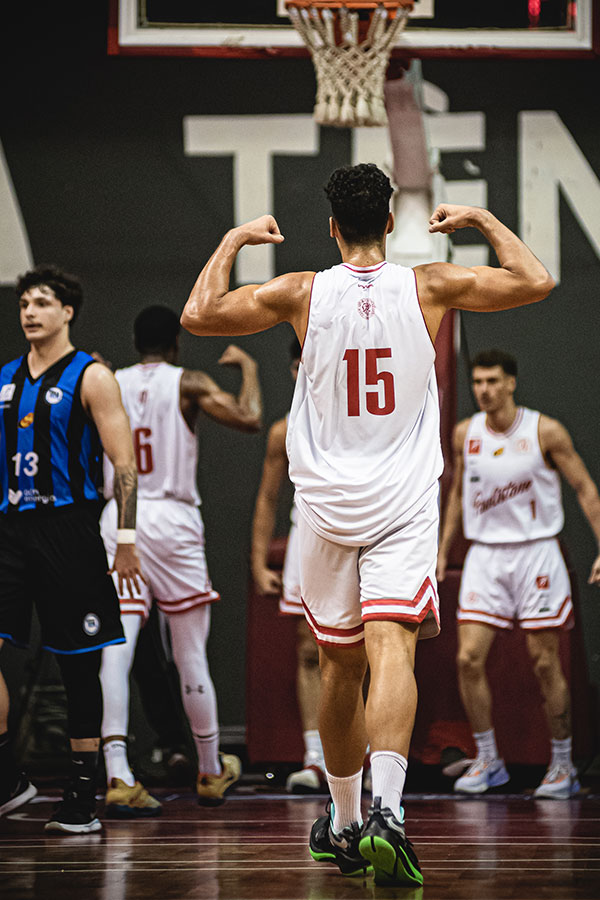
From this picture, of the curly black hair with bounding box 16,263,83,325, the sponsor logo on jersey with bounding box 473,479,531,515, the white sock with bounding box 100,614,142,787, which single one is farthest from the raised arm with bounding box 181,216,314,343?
the sponsor logo on jersey with bounding box 473,479,531,515

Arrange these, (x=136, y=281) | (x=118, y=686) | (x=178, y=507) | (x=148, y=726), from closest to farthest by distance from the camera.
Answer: (x=118, y=686) → (x=178, y=507) → (x=148, y=726) → (x=136, y=281)

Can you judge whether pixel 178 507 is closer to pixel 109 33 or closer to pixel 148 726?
pixel 148 726

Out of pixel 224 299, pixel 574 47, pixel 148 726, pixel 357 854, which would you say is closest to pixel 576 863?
pixel 357 854

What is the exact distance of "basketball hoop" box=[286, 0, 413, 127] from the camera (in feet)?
19.7

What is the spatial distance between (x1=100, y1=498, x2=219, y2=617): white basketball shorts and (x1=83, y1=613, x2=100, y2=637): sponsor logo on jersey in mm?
1041

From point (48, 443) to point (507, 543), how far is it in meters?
2.63

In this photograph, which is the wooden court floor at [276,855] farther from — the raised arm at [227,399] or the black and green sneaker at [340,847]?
the raised arm at [227,399]

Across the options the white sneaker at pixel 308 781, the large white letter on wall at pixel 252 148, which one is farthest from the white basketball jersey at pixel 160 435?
the large white letter on wall at pixel 252 148

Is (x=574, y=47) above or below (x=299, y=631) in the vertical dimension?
above

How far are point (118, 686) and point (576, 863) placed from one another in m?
2.18

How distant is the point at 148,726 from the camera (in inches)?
282

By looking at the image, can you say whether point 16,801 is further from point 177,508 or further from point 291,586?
point 291,586

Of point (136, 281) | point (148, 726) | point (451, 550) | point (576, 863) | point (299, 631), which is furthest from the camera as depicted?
point (136, 281)

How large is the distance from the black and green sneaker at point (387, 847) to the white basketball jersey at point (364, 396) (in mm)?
702
